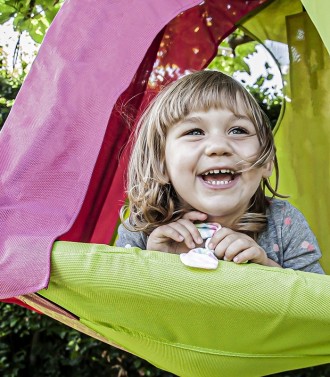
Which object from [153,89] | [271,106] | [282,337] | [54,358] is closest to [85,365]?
[54,358]

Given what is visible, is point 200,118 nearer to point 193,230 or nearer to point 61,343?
point 193,230

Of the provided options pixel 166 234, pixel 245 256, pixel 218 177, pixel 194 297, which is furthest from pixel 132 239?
pixel 194 297

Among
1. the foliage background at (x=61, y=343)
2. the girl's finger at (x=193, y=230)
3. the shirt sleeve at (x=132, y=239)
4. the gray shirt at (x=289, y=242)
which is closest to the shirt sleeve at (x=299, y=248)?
the gray shirt at (x=289, y=242)

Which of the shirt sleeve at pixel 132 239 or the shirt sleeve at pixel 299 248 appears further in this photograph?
the shirt sleeve at pixel 132 239

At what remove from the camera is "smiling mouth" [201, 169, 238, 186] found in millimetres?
1548

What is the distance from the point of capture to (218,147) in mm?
1519

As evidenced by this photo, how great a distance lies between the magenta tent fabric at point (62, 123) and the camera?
53.0 inches

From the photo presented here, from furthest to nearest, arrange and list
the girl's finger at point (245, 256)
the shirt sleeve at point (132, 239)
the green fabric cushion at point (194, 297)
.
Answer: the shirt sleeve at point (132, 239) < the girl's finger at point (245, 256) < the green fabric cushion at point (194, 297)

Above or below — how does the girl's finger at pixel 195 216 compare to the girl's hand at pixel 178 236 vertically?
above

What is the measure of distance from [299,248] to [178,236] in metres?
0.28

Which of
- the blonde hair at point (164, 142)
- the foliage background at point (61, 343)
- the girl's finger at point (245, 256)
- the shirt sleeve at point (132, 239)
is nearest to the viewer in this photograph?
the girl's finger at point (245, 256)

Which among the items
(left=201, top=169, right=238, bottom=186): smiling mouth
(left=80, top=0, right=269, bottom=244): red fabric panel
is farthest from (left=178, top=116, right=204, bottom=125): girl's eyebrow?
(left=80, top=0, right=269, bottom=244): red fabric panel

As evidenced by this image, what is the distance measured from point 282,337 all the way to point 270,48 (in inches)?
52.3

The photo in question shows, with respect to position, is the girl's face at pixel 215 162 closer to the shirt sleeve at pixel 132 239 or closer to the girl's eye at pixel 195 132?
the girl's eye at pixel 195 132
